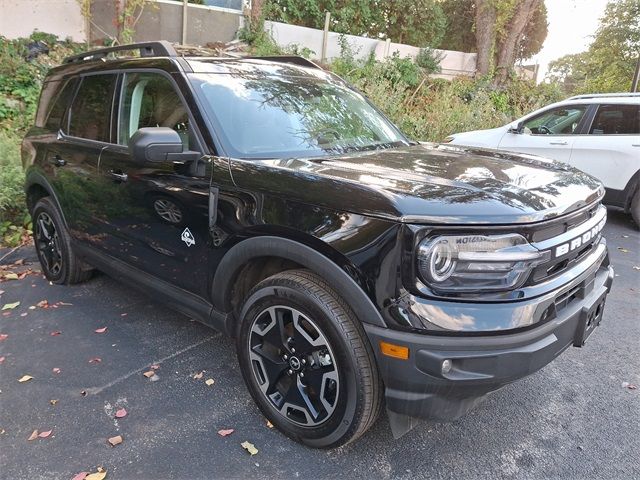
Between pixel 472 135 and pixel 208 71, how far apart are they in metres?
6.09

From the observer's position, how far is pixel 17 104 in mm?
8648

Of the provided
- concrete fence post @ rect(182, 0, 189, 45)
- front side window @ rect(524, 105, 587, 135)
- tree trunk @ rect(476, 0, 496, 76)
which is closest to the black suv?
front side window @ rect(524, 105, 587, 135)

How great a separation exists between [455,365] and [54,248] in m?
3.71

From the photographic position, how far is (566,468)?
2.26 meters

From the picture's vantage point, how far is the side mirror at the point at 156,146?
245 centimetres

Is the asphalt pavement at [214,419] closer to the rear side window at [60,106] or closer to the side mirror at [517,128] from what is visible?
the rear side window at [60,106]

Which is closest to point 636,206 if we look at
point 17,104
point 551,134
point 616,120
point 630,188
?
point 630,188

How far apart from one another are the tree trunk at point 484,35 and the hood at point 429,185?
14.7 meters

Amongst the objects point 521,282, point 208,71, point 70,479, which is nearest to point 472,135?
point 208,71

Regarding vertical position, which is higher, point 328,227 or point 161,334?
point 328,227

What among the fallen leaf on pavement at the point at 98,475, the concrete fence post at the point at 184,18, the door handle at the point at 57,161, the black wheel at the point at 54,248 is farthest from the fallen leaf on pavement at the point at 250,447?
the concrete fence post at the point at 184,18

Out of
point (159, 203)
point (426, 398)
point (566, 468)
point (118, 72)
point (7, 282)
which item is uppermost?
point (118, 72)

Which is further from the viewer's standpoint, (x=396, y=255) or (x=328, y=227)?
(x=328, y=227)

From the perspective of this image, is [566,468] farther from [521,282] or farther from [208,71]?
[208,71]
